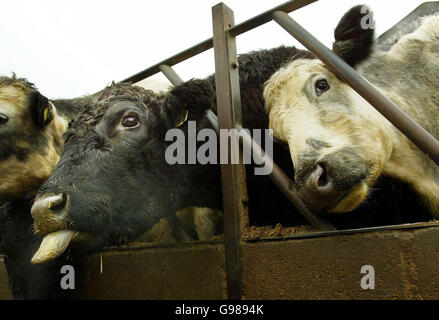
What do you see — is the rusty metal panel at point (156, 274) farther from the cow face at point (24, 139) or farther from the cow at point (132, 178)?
the cow face at point (24, 139)

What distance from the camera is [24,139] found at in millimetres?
3393

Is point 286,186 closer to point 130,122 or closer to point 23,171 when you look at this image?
point 130,122

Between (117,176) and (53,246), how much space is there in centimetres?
53

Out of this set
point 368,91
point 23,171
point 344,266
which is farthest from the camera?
point 23,171

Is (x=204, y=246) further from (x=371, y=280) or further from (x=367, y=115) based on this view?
(x=367, y=115)

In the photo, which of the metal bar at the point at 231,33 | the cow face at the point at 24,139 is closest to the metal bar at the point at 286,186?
the metal bar at the point at 231,33

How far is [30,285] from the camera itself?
312 cm

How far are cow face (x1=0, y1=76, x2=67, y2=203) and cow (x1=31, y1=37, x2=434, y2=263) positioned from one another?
904 mm

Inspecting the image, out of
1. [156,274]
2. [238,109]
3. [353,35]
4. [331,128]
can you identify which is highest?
[353,35]

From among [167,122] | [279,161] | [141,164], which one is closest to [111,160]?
[141,164]

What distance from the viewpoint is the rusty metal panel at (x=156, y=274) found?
2246mm


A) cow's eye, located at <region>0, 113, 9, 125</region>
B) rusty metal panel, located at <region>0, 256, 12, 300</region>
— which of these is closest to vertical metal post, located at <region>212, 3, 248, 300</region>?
cow's eye, located at <region>0, 113, 9, 125</region>

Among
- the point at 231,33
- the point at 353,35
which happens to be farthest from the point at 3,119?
the point at 353,35

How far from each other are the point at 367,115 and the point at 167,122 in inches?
46.6
